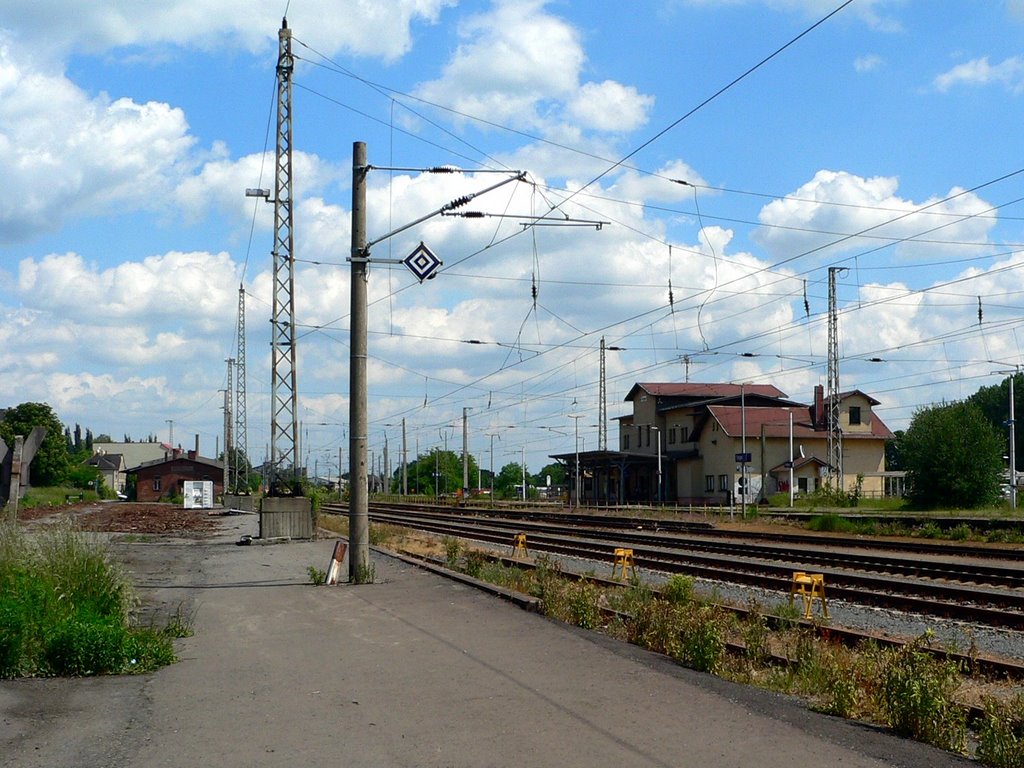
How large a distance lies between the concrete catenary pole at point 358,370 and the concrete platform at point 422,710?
498 centimetres

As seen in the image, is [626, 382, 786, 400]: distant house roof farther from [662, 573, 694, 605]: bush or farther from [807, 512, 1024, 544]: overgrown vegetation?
[662, 573, 694, 605]: bush

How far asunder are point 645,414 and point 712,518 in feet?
123

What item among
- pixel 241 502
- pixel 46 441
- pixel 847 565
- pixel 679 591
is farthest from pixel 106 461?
pixel 679 591

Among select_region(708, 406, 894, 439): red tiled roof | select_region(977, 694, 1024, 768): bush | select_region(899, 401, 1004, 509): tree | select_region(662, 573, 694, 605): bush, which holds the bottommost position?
select_region(977, 694, 1024, 768): bush

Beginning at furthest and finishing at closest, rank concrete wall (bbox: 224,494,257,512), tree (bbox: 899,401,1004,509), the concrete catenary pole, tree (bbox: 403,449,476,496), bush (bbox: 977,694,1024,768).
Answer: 1. tree (bbox: 403,449,476,496)
2. concrete wall (bbox: 224,494,257,512)
3. tree (bbox: 899,401,1004,509)
4. the concrete catenary pole
5. bush (bbox: 977,694,1024,768)

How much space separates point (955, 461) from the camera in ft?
160

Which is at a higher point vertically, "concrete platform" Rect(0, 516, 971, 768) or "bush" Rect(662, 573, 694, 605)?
"bush" Rect(662, 573, 694, 605)

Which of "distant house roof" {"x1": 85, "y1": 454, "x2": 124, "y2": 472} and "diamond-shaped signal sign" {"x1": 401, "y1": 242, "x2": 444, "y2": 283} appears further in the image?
"distant house roof" {"x1": 85, "y1": 454, "x2": 124, "y2": 472}

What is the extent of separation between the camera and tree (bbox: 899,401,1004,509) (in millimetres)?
48844

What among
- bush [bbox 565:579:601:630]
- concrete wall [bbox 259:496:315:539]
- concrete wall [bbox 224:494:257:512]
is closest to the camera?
bush [bbox 565:579:601:630]

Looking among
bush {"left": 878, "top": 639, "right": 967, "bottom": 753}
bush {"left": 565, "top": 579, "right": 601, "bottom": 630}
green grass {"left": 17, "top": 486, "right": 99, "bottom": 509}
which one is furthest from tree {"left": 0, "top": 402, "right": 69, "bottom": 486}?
bush {"left": 878, "top": 639, "right": 967, "bottom": 753}

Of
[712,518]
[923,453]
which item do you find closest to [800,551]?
[712,518]

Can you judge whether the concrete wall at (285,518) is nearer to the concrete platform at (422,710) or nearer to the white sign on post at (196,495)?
the concrete platform at (422,710)

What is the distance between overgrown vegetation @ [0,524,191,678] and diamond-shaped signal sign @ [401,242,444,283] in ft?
23.8
